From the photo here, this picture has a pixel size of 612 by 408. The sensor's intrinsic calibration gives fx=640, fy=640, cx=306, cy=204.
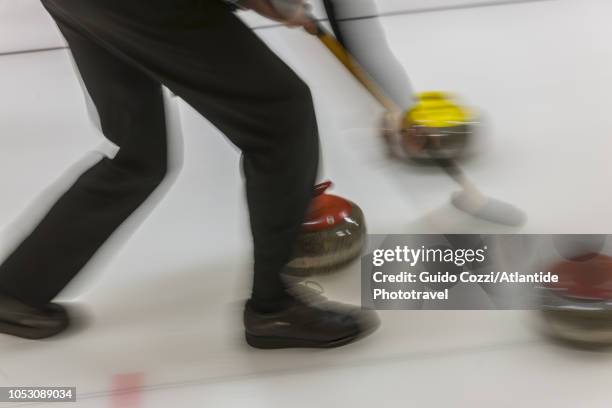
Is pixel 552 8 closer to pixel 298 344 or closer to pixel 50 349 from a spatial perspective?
pixel 298 344

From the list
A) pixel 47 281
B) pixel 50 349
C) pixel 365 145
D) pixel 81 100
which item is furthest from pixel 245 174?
pixel 81 100

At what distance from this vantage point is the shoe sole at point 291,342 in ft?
4.13

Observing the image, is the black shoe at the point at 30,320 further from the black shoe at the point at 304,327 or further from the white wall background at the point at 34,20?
the white wall background at the point at 34,20

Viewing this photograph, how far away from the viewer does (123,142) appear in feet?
3.86

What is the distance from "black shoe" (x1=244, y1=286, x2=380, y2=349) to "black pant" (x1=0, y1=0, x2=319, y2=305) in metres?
0.05

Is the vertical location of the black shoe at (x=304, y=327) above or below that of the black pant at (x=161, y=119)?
below

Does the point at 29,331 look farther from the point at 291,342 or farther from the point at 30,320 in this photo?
the point at 291,342

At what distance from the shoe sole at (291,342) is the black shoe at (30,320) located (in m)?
0.41

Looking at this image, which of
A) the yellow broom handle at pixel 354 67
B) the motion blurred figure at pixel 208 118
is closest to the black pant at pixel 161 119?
the motion blurred figure at pixel 208 118

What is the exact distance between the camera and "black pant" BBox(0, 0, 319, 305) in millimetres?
943

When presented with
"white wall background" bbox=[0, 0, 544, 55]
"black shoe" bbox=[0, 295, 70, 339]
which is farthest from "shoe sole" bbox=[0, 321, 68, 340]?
"white wall background" bbox=[0, 0, 544, 55]

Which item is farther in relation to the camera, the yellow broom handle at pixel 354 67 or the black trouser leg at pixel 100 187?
the yellow broom handle at pixel 354 67

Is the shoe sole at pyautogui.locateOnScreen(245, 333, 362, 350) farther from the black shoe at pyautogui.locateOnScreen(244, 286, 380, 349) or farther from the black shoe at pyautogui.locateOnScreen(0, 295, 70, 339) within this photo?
the black shoe at pyautogui.locateOnScreen(0, 295, 70, 339)

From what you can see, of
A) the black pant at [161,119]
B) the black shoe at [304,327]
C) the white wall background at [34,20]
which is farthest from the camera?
the white wall background at [34,20]
